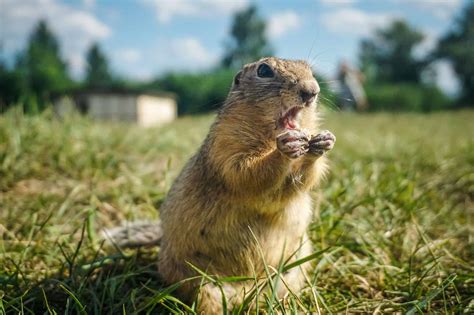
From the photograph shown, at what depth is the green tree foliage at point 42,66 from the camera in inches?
1823

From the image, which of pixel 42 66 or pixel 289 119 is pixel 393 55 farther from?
pixel 289 119

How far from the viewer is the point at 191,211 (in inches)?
96.7

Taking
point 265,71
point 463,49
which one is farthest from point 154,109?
point 463,49

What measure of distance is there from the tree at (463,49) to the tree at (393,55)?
4840 mm

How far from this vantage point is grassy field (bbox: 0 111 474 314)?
88.7 inches

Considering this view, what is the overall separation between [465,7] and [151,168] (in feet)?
226

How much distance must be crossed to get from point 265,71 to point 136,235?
66.5 inches

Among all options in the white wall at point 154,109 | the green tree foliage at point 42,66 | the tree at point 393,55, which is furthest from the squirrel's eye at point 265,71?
the tree at point 393,55

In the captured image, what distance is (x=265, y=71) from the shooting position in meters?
2.56

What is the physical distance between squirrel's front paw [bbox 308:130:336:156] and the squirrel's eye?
61cm

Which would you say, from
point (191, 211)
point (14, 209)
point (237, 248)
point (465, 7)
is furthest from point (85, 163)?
point (465, 7)

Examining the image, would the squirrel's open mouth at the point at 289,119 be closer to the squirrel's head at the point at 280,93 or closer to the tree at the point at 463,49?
the squirrel's head at the point at 280,93

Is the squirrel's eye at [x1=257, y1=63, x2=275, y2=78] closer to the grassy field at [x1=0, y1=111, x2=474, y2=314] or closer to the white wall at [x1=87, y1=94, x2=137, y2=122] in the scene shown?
the grassy field at [x1=0, y1=111, x2=474, y2=314]

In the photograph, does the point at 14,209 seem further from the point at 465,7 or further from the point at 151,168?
the point at 465,7
